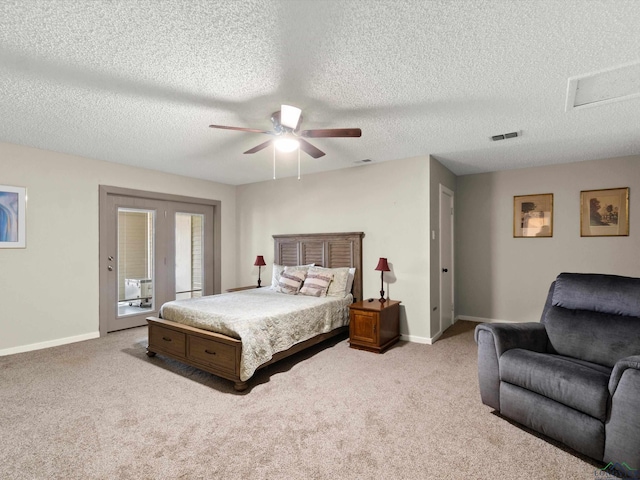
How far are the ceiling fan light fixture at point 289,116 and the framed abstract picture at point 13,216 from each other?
3.44 meters

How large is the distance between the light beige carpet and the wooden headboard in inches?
61.7

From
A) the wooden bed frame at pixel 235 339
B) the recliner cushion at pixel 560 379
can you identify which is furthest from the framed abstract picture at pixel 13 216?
the recliner cushion at pixel 560 379

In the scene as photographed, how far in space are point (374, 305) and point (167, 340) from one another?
2.37 m

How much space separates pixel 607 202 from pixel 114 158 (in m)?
6.61

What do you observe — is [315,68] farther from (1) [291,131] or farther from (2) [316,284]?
(2) [316,284]

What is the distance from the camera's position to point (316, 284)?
14.3 feet

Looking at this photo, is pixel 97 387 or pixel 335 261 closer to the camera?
pixel 97 387

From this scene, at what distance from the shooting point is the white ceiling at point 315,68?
1.63 metres

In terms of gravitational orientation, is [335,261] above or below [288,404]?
above

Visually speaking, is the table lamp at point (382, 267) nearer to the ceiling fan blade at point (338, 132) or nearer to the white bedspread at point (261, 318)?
the white bedspread at point (261, 318)

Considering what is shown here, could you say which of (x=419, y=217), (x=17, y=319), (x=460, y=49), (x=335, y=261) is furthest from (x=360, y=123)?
(x=17, y=319)

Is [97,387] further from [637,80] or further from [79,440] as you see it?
[637,80]

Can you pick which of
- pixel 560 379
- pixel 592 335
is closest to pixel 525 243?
pixel 592 335

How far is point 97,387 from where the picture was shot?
283 cm
